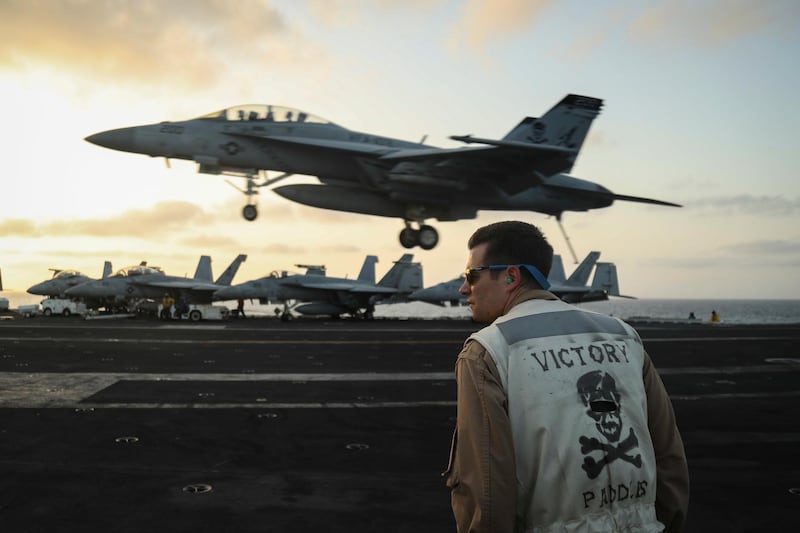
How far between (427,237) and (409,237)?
2.54ft

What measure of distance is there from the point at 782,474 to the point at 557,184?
19076 millimetres

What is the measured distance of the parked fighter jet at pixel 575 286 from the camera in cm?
5144

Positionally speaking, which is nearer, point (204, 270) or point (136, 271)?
point (136, 271)

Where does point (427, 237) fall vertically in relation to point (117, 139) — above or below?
below

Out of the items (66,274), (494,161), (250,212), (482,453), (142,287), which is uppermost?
(494,161)

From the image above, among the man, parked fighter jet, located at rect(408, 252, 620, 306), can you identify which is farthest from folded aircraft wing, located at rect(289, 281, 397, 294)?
the man

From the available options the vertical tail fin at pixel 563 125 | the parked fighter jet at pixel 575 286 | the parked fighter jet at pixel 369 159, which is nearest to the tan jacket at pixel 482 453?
the parked fighter jet at pixel 369 159

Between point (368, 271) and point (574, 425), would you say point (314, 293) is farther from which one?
point (574, 425)

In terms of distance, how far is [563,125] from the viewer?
81.0 feet

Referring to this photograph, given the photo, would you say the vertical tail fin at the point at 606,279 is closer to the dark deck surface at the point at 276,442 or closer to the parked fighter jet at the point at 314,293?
the parked fighter jet at the point at 314,293

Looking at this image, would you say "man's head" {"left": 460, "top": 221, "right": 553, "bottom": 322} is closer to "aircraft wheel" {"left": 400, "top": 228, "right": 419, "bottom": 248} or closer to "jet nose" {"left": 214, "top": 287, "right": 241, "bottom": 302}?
"aircraft wheel" {"left": 400, "top": 228, "right": 419, "bottom": 248}

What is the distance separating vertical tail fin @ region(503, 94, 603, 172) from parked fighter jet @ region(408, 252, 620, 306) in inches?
1071

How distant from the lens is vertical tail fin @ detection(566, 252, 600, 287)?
6062 cm

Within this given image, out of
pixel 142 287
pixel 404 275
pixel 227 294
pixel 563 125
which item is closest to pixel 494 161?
pixel 563 125
